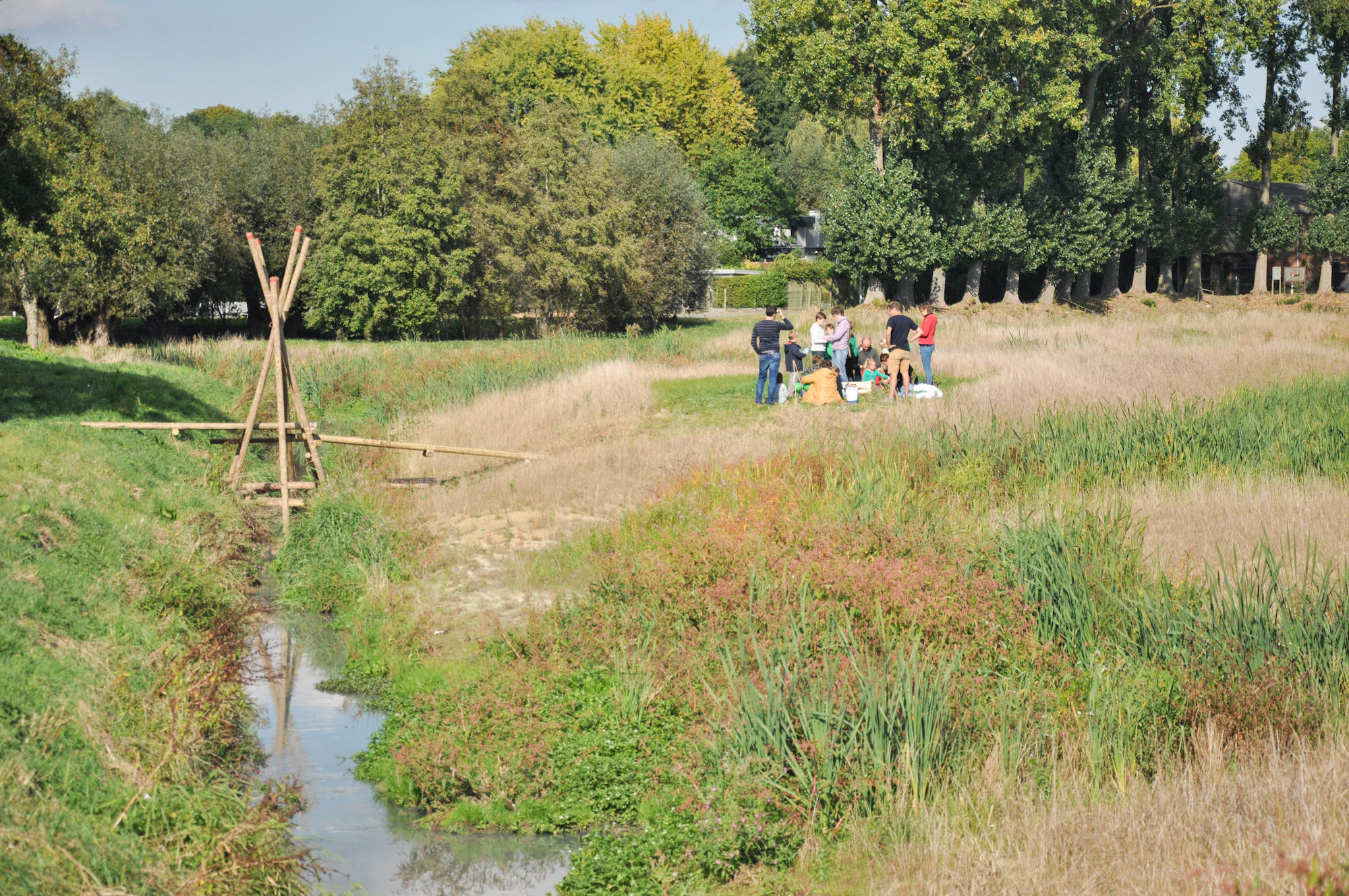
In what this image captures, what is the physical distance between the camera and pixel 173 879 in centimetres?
735

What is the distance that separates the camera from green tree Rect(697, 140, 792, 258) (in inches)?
3098

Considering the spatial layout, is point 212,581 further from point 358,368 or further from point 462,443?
point 358,368

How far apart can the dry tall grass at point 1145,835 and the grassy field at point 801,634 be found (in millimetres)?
28

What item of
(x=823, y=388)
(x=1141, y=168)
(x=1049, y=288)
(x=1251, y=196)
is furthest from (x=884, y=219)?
(x=823, y=388)

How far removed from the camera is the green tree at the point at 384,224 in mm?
44094

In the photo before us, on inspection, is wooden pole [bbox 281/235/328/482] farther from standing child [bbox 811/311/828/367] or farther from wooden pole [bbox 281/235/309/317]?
standing child [bbox 811/311/828/367]

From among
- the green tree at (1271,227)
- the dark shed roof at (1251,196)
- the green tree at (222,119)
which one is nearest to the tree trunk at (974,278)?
the green tree at (1271,227)

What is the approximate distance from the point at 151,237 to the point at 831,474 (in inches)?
1191

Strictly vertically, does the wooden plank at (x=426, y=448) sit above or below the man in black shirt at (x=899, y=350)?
below

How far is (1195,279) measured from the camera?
193 feet

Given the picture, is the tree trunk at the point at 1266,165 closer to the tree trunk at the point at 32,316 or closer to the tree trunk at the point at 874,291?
the tree trunk at the point at 874,291

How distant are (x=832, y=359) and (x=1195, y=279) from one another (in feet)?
136

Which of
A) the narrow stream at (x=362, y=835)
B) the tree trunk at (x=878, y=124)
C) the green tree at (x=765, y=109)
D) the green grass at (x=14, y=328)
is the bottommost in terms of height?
the narrow stream at (x=362, y=835)

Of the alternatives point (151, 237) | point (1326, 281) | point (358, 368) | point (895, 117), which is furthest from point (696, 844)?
point (1326, 281)
